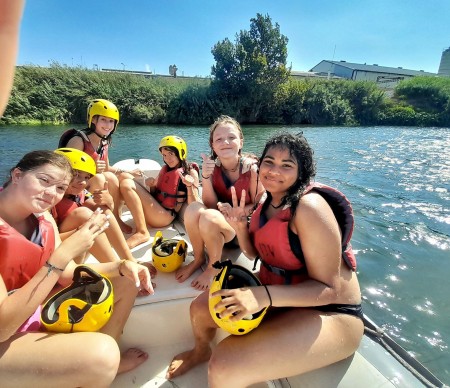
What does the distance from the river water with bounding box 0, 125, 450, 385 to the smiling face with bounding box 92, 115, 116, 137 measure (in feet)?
6.43

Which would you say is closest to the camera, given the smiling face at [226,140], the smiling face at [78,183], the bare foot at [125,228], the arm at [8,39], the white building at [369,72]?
the arm at [8,39]

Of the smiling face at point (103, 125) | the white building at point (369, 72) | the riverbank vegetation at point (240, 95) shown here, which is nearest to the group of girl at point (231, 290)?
the smiling face at point (103, 125)

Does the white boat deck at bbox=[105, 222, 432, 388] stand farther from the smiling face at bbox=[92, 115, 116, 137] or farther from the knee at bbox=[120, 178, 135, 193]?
the smiling face at bbox=[92, 115, 116, 137]

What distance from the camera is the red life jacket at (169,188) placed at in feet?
10.1

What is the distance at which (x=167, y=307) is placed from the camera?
1.83m

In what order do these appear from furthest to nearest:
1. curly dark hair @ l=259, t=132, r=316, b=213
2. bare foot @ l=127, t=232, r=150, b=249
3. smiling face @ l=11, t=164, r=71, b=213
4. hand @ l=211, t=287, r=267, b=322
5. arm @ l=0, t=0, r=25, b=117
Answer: bare foot @ l=127, t=232, r=150, b=249 < curly dark hair @ l=259, t=132, r=316, b=213 < smiling face @ l=11, t=164, r=71, b=213 < hand @ l=211, t=287, r=267, b=322 < arm @ l=0, t=0, r=25, b=117

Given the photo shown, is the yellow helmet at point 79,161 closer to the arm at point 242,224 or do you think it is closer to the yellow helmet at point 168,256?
the yellow helmet at point 168,256

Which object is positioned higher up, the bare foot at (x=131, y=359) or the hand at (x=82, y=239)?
the hand at (x=82, y=239)

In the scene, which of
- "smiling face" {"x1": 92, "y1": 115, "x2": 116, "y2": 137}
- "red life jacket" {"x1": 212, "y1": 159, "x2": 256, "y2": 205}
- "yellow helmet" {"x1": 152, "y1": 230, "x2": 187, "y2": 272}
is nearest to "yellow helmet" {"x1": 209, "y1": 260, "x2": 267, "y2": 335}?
"yellow helmet" {"x1": 152, "y1": 230, "x2": 187, "y2": 272}

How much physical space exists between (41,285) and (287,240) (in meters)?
1.09

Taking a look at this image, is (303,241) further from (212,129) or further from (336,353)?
(212,129)

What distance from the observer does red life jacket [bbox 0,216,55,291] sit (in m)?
1.24

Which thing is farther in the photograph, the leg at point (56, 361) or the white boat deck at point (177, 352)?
the white boat deck at point (177, 352)

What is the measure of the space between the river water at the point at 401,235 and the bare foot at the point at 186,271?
1.22m
